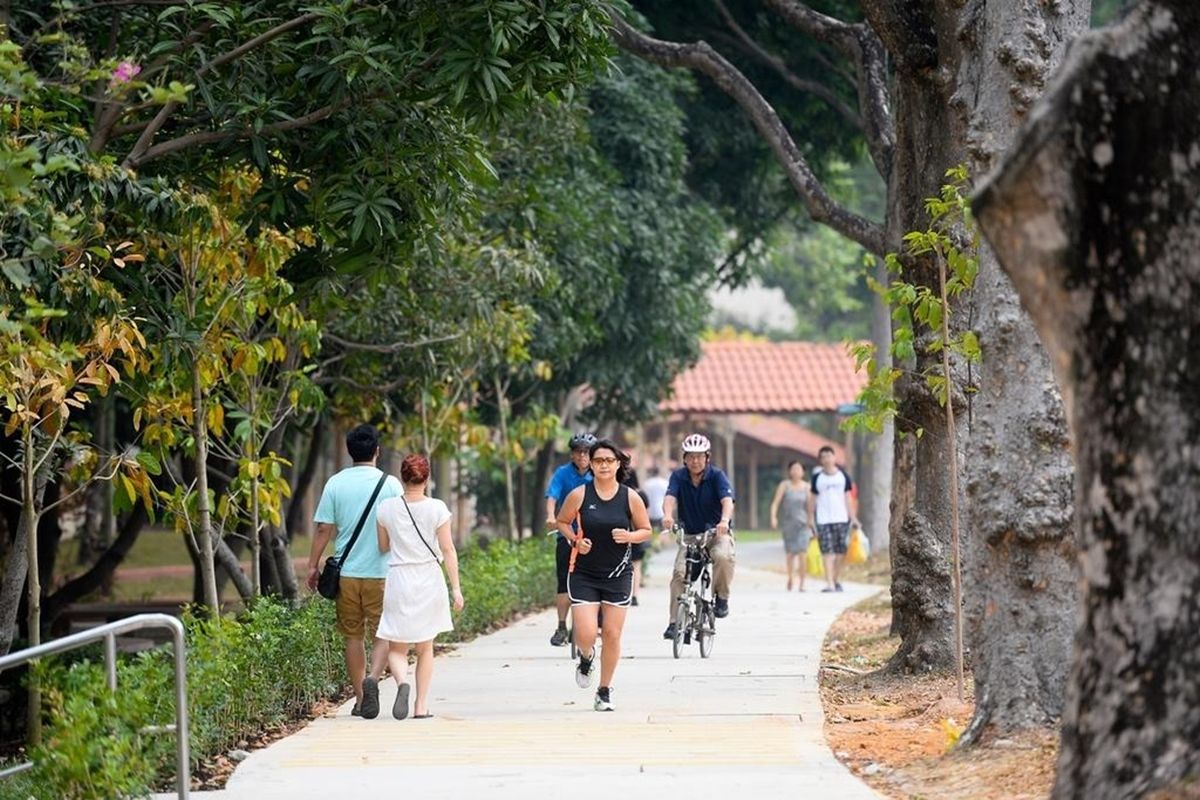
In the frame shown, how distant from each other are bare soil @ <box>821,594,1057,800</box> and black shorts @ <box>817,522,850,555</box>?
10.4 metres

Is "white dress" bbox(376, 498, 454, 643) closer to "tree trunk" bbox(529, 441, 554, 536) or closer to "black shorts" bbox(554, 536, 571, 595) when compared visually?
"black shorts" bbox(554, 536, 571, 595)

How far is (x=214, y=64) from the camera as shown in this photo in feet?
39.9

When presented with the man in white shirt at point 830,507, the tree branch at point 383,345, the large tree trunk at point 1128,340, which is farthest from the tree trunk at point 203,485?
the man in white shirt at point 830,507

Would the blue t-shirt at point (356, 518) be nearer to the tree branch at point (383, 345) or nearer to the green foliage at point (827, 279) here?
the tree branch at point (383, 345)

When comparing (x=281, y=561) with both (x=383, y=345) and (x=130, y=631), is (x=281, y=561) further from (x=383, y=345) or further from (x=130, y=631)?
(x=130, y=631)

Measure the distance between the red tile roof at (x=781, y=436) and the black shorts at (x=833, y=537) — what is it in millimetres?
30473

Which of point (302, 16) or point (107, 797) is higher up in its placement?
point (302, 16)

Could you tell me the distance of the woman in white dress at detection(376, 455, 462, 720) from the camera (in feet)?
39.7

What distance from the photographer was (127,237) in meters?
13.1

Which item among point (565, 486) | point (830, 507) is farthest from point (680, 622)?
point (830, 507)

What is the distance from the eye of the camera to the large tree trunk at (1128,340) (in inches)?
267

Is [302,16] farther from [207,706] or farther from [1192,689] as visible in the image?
[1192,689]

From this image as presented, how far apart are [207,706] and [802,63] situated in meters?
17.8

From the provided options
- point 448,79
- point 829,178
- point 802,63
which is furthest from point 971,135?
point 829,178
